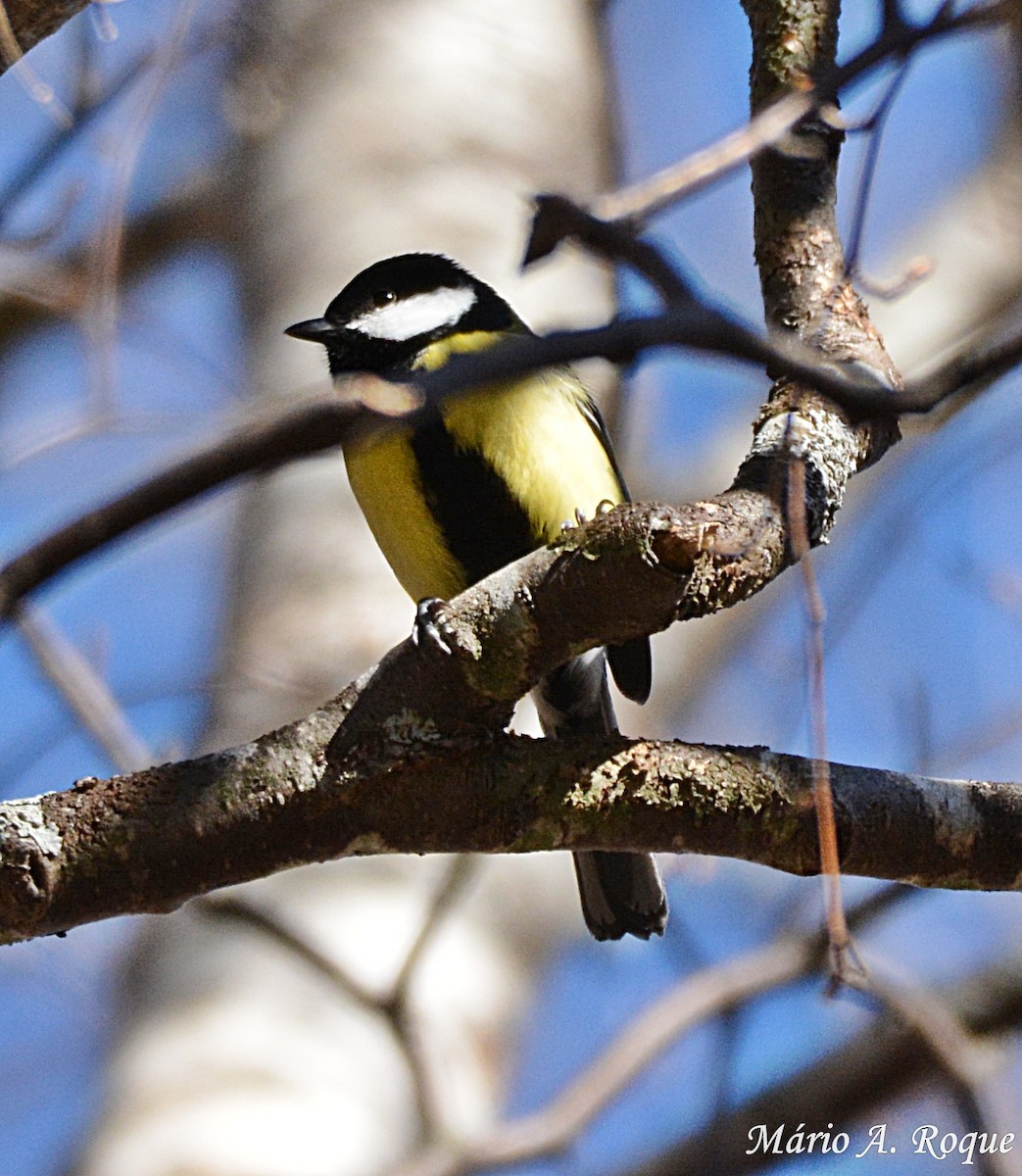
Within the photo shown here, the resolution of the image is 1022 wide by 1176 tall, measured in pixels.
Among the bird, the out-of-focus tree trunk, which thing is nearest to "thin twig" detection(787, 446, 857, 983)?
the bird

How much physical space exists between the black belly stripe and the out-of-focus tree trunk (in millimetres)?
281

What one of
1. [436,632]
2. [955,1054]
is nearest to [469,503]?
[436,632]

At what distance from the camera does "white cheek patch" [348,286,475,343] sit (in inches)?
107

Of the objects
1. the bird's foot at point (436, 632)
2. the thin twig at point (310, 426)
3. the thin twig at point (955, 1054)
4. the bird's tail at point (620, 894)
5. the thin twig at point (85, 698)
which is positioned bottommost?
the thin twig at point (955, 1054)

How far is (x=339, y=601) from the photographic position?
330 cm

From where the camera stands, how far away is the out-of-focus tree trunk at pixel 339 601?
2713mm

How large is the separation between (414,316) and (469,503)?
2.09 ft

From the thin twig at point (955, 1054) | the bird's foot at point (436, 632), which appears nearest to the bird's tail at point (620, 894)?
the thin twig at point (955, 1054)

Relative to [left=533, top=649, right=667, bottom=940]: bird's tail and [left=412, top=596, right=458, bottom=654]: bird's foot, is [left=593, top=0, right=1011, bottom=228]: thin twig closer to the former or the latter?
[left=412, top=596, right=458, bottom=654]: bird's foot

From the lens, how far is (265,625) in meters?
3.33

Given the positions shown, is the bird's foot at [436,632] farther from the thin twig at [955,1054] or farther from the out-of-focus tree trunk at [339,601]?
the out-of-focus tree trunk at [339,601]

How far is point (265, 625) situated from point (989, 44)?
133 inches

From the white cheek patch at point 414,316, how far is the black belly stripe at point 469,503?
0.49m

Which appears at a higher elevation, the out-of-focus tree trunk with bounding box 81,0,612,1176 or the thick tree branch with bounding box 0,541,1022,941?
the out-of-focus tree trunk with bounding box 81,0,612,1176
